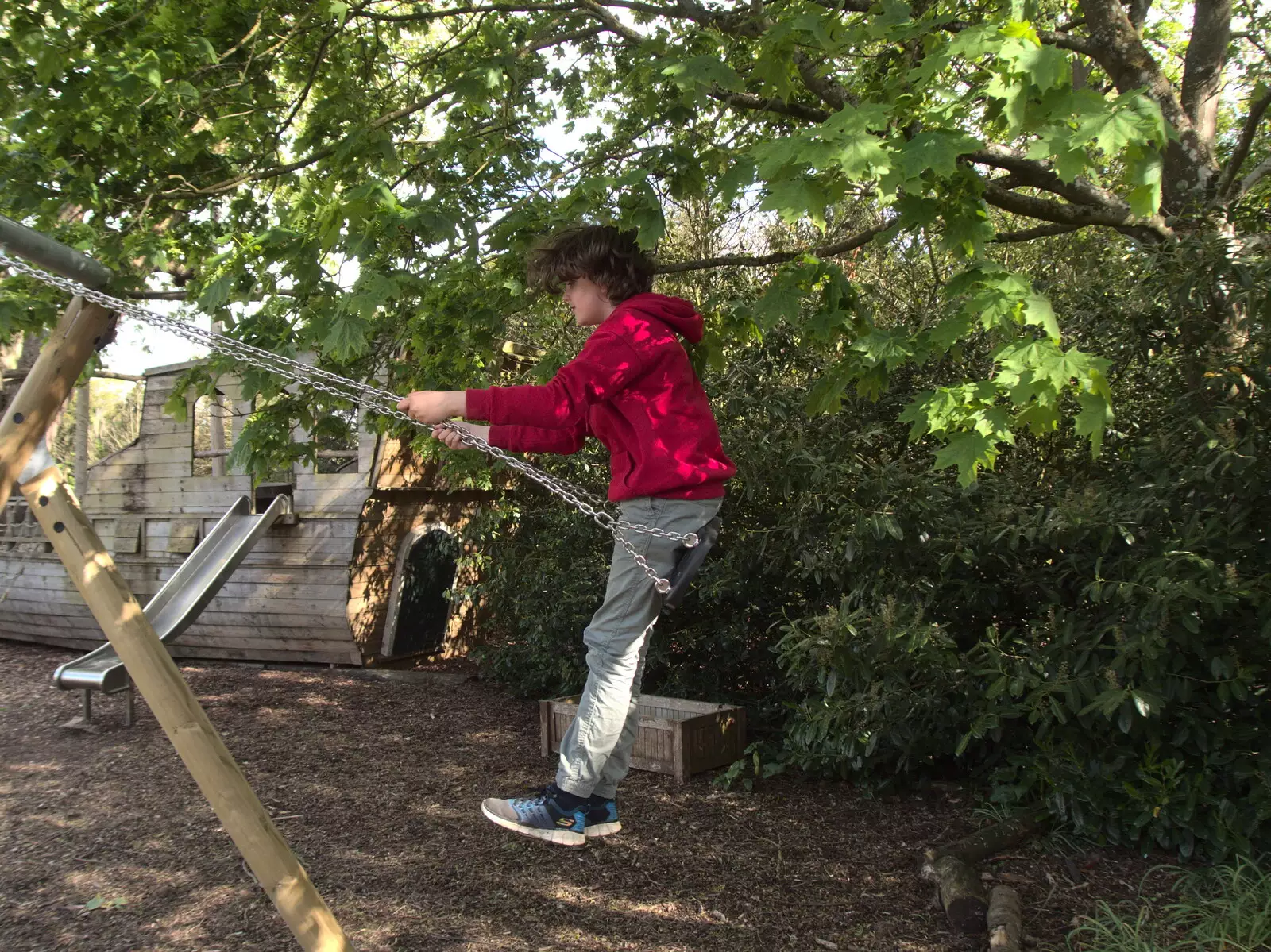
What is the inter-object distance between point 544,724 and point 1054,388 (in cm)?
401

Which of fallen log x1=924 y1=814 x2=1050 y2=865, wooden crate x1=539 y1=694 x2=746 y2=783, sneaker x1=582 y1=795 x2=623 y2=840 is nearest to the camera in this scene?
sneaker x1=582 y1=795 x2=623 y2=840

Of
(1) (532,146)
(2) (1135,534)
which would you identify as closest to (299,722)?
(1) (532,146)

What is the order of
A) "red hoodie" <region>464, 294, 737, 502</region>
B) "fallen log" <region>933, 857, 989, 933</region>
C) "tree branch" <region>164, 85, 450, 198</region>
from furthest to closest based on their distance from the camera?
"tree branch" <region>164, 85, 450, 198</region>
"fallen log" <region>933, 857, 989, 933</region>
"red hoodie" <region>464, 294, 737, 502</region>

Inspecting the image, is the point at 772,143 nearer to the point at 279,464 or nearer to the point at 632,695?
the point at 632,695

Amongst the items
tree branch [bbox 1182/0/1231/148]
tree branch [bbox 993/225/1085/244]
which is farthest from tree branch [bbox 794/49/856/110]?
tree branch [bbox 1182/0/1231/148]

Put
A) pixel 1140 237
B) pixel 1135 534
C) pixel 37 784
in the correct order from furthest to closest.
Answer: pixel 37 784, pixel 1140 237, pixel 1135 534

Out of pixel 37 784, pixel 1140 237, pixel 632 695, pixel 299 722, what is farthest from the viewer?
pixel 299 722

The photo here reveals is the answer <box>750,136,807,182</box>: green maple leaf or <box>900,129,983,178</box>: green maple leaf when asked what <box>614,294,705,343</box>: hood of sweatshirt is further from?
<box>900,129,983,178</box>: green maple leaf

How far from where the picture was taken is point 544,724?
19.1 feet

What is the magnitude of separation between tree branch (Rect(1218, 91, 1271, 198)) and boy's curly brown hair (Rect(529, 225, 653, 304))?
2799 mm

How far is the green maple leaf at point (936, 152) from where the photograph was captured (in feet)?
7.94

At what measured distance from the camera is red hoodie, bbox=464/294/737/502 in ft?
9.28

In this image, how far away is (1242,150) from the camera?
15.0 ft

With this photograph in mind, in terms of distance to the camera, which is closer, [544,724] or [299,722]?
[544,724]
